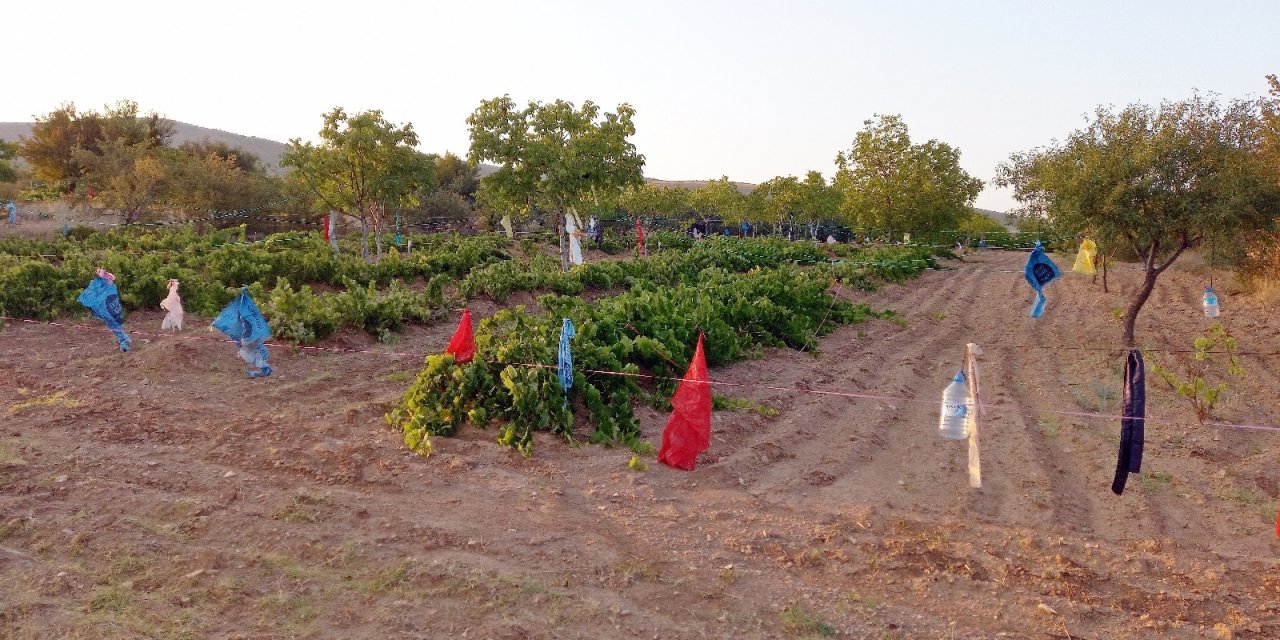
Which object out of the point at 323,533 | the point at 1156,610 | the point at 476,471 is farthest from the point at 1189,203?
the point at 323,533

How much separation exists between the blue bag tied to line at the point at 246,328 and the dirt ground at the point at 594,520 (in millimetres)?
305

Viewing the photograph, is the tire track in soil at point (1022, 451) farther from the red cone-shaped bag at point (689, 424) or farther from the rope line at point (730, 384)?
the red cone-shaped bag at point (689, 424)

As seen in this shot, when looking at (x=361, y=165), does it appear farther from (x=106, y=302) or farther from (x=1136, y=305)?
(x=1136, y=305)

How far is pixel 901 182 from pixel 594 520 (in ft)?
92.5

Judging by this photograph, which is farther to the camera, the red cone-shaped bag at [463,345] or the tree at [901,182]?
the tree at [901,182]

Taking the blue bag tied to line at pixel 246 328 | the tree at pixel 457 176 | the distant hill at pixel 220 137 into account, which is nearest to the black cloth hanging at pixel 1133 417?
the blue bag tied to line at pixel 246 328

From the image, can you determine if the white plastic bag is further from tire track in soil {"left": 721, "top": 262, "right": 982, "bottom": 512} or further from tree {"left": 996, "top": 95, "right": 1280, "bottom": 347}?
tree {"left": 996, "top": 95, "right": 1280, "bottom": 347}

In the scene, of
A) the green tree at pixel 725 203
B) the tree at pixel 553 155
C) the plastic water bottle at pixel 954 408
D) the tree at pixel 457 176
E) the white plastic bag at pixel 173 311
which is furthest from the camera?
the tree at pixel 457 176

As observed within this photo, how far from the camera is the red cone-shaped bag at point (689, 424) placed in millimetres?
6801

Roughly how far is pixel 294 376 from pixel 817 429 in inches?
251

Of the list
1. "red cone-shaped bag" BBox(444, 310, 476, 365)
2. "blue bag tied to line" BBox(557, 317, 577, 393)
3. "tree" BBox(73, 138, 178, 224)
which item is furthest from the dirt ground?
"tree" BBox(73, 138, 178, 224)

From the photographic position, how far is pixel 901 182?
30.8 metres

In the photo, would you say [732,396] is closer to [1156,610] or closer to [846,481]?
[846,481]

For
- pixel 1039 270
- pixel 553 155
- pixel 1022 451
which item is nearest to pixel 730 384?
pixel 1022 451
